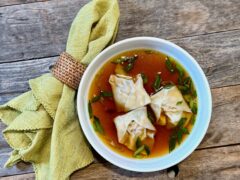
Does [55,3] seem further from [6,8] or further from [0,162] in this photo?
[0,162]

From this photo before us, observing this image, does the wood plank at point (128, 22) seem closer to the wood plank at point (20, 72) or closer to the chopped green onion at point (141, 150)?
the wood plank at point (20, 72)

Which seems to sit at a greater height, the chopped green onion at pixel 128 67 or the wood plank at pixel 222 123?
the chopped green onion at pixel 128 67

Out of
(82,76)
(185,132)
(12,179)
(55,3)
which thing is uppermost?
(55,3)

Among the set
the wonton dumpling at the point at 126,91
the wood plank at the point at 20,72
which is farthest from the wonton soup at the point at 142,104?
the wood plank at the point at 20,72

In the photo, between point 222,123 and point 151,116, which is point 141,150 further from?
point 222,123

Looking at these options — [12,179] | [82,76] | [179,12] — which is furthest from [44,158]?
[179,12]

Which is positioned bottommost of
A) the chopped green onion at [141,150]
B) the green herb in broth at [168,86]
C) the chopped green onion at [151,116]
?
the chopped green onion at [141,150]
